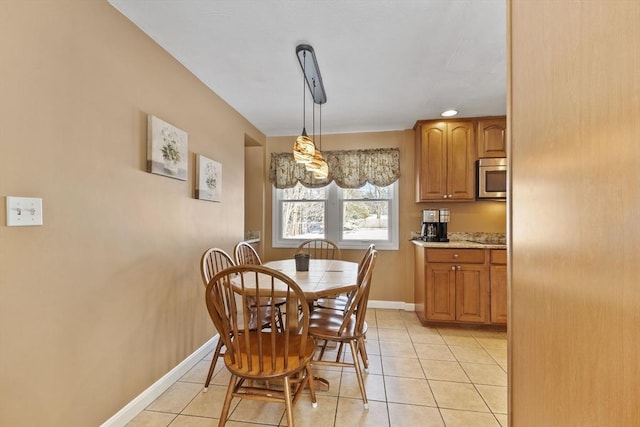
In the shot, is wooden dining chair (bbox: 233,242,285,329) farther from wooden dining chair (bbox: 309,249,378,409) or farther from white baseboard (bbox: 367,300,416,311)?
white baseboard (bbox: 367,300,416,311)

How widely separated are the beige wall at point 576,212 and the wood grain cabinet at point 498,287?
2.44 metres

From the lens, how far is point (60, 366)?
1.37 meters

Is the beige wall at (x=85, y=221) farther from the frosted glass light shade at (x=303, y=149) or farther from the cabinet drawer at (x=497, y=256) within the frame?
the cabinet drawer at (x=497, y=256)

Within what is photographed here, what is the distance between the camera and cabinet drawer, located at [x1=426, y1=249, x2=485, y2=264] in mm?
3119

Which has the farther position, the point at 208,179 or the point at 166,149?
the point at 208,179

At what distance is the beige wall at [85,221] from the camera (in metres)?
1.20

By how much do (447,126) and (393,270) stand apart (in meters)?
1.92

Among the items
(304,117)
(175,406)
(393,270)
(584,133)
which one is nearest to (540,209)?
(584,133)

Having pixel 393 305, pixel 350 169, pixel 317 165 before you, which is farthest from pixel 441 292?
pixel 317 165

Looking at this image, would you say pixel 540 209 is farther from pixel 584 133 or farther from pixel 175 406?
pixel 175 406

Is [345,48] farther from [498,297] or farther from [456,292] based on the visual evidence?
[498,297]

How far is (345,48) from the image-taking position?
6.80 feet

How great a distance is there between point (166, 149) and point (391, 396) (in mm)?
2298

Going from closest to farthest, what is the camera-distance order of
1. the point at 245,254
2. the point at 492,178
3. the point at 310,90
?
the point at 310,90 < the point at 245,254 < the point at 492,178
